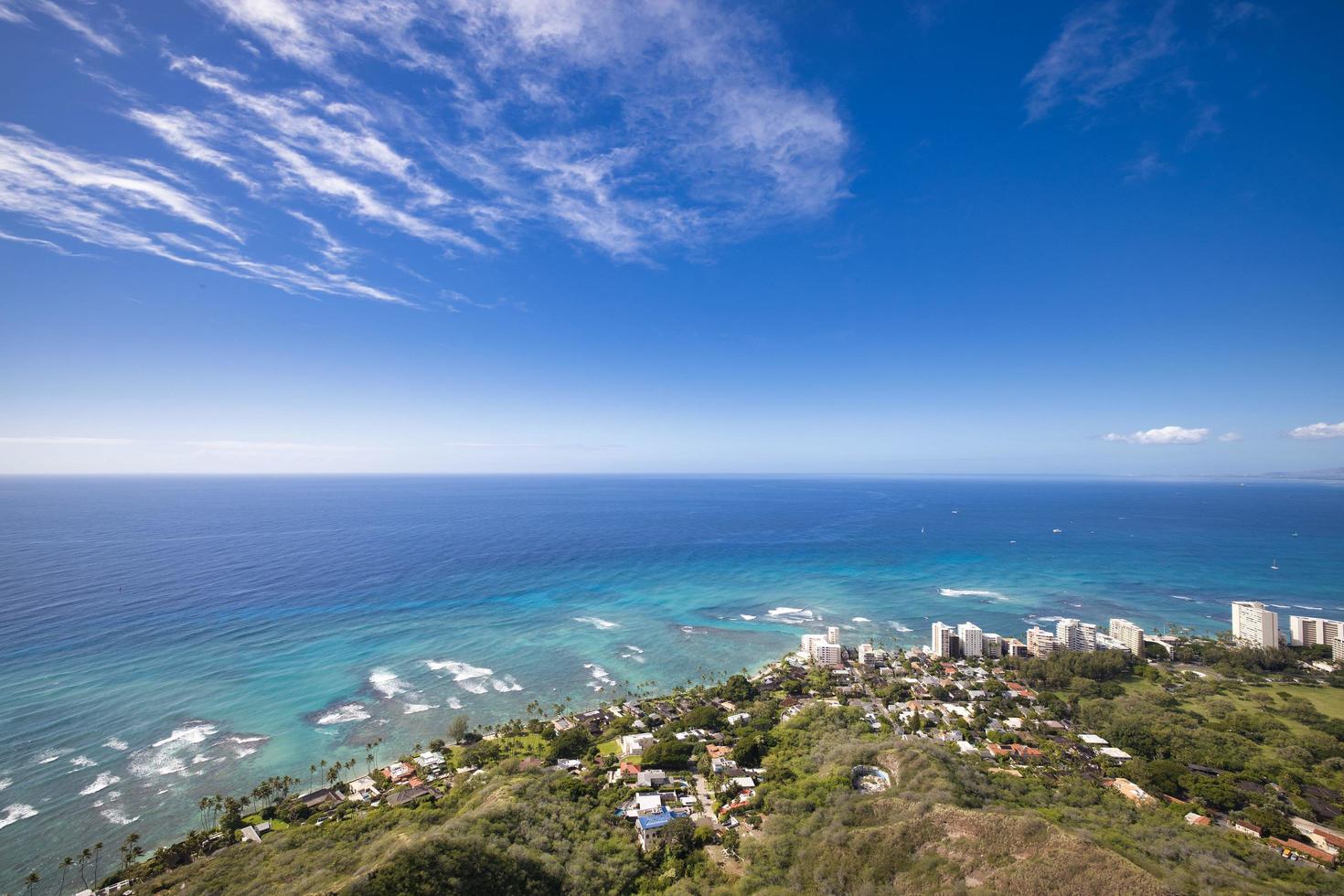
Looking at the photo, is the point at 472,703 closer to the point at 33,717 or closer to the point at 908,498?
the point at 33,717

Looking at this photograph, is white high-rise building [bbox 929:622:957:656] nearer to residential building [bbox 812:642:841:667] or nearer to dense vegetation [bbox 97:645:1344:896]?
residential building [bbox 812:642:841:667]

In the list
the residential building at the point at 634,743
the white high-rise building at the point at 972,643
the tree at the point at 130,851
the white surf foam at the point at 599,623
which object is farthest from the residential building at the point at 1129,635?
the tree at the point at 130,851

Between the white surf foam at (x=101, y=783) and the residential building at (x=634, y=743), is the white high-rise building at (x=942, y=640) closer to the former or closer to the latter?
the residential building at (x=634, y=743)

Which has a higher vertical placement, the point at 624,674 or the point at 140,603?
the point at 140,603

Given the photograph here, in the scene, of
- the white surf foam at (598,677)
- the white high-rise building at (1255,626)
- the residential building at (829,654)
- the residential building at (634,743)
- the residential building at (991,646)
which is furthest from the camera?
the residential building at (991,646)

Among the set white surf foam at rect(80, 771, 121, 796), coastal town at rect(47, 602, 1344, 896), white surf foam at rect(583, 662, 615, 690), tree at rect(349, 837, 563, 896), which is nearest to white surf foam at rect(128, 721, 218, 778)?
white surf foam at rect(80, 771, 121, 796)

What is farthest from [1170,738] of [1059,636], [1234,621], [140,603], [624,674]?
[140,603]
